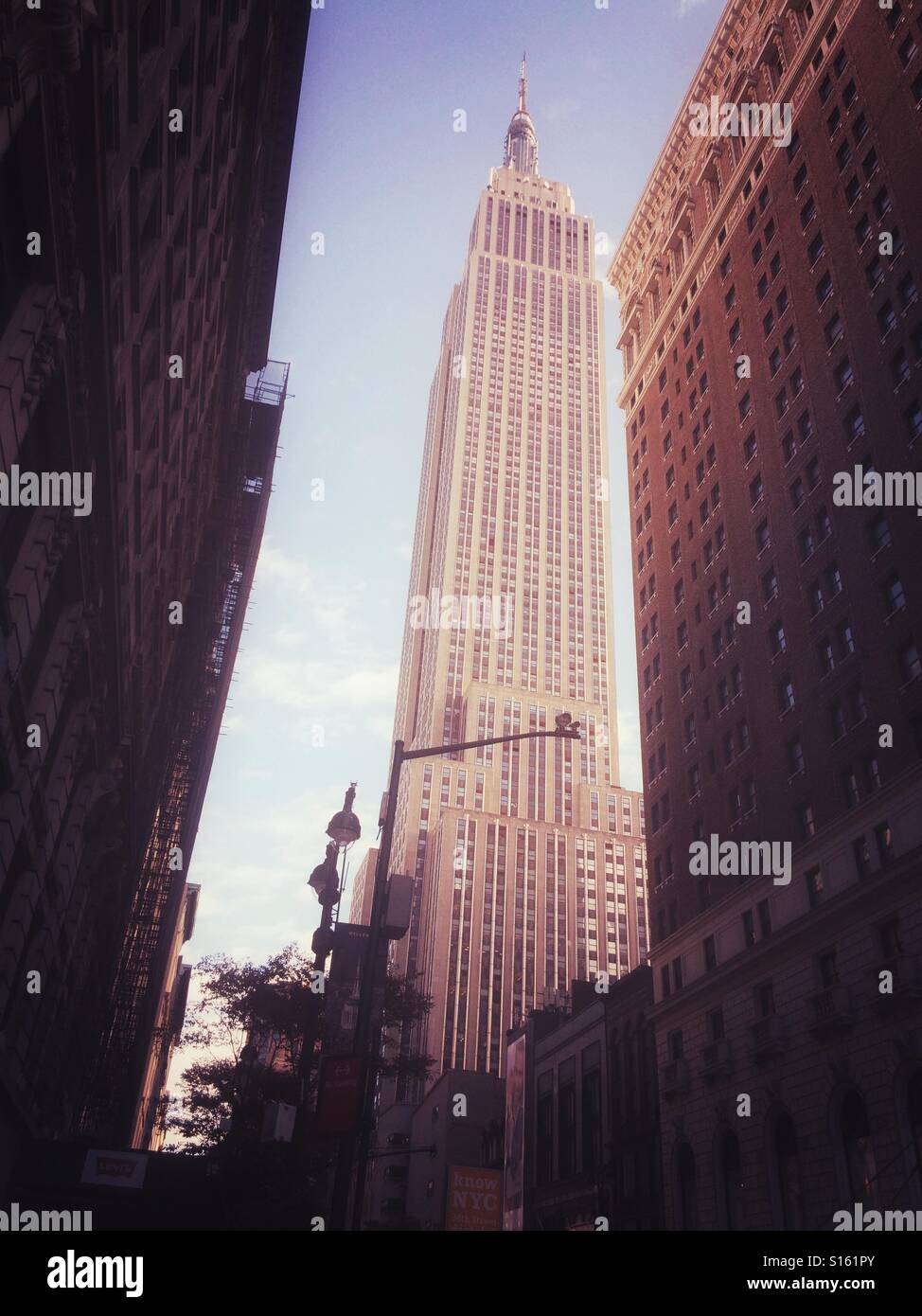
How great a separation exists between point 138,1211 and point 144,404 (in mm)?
24044

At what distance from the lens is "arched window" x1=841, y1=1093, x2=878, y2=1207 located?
33.8 meters

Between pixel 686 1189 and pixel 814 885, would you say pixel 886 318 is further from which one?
pixel 686 1189

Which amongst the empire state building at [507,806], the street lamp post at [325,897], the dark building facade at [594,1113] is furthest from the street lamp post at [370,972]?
the empire state building at [507,806]

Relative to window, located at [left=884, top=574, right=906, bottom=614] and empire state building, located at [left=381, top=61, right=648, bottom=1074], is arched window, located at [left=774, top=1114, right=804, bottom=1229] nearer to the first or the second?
window, located at [left=884, top=574, right=906, bottom=614]

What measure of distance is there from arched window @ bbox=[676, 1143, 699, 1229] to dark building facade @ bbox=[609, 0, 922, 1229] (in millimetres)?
130

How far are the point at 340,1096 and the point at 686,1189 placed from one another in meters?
41.9

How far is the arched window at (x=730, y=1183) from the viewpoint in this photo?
42.0m

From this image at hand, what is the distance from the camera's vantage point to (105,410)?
20.0 metres

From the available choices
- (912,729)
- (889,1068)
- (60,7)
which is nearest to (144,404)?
(60,7)

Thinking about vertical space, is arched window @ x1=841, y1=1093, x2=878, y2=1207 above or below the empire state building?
below

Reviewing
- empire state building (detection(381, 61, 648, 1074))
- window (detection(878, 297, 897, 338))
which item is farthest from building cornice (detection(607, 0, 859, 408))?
empire state building (detection(381, 61, 648, 1074))

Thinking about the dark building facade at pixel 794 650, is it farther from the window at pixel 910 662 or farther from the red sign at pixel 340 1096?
the red sign at pixel 340 1096

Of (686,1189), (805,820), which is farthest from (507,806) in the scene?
(805,820)
